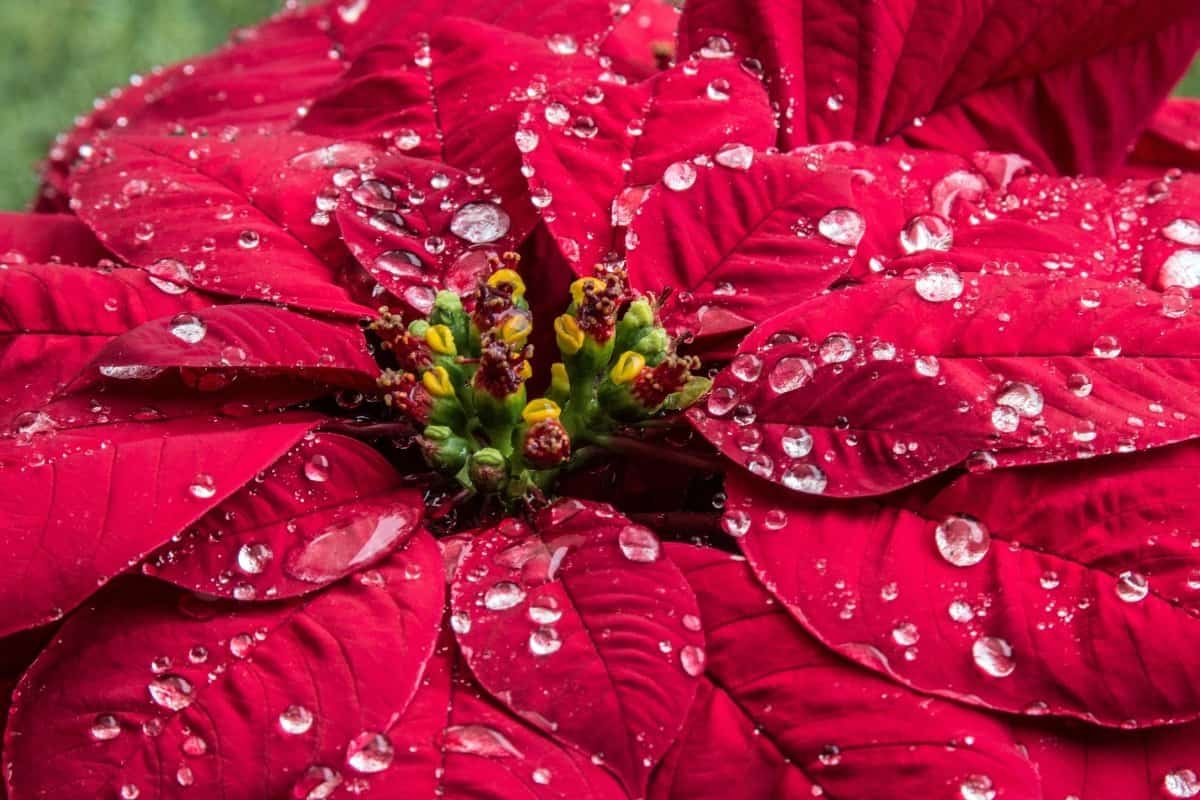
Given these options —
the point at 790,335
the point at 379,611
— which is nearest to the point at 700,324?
the point at 790,335

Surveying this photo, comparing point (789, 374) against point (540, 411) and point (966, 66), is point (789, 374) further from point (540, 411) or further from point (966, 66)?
point (966, 66)

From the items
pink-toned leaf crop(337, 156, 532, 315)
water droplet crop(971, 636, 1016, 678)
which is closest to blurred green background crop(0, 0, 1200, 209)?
pink-toned leaf crop(337, 156, 532, 315)

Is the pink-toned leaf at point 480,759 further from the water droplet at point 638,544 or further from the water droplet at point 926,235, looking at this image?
the water droplet at point 926,235

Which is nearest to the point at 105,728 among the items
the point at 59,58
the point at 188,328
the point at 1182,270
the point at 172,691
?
the point at 172,691

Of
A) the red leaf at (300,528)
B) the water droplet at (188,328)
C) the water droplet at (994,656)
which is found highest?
the water droplet at (188,328)

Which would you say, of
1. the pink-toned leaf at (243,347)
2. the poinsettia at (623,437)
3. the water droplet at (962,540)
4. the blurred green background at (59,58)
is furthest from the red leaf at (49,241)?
the blurred green background at (59,58)

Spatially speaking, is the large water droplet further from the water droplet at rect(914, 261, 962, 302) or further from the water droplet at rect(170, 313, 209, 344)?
the water droplet at rect(914, 261, 962, 302)
